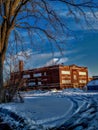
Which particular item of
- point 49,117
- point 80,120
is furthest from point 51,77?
point 80,120

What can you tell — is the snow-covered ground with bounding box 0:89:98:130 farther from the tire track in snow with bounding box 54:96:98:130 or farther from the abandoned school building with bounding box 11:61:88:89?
the abandoned school building with bounding box 11:61:88:89

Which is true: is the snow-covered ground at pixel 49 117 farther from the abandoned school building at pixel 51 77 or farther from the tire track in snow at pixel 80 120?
the abandoned school building at pixel 51 77

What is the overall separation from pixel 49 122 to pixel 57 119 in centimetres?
47

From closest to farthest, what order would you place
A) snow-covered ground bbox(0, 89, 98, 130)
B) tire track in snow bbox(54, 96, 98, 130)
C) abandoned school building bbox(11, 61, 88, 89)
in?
tire track in snow bbox(54, 96, 98, 130), snow-covered ground bbox(0, 89, 98, 130), abandoned school building bbox(11, 61, 88, 89)

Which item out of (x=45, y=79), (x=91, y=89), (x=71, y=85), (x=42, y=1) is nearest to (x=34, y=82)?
(x=45, y=79)

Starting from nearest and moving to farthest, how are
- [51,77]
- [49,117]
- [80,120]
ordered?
[80,120] → [49,117] → [51,77]

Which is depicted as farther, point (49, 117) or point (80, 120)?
point (49, 117)

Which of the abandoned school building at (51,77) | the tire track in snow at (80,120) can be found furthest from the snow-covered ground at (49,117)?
the abandoned school building at (51,77)

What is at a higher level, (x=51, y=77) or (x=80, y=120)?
(x=51, y=77)

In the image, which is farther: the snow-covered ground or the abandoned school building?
the abandoned school building

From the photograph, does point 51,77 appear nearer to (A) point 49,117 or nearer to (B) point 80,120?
(A) point 49,117

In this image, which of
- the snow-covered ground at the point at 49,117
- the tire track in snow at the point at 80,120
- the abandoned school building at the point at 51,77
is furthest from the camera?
the abandoned school building at the point at 51,77

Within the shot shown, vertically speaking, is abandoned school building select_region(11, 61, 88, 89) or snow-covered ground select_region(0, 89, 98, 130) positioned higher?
abandoned school building select_region(11, 61, 88, 89)

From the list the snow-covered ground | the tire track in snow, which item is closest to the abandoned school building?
the snow-covered ground
